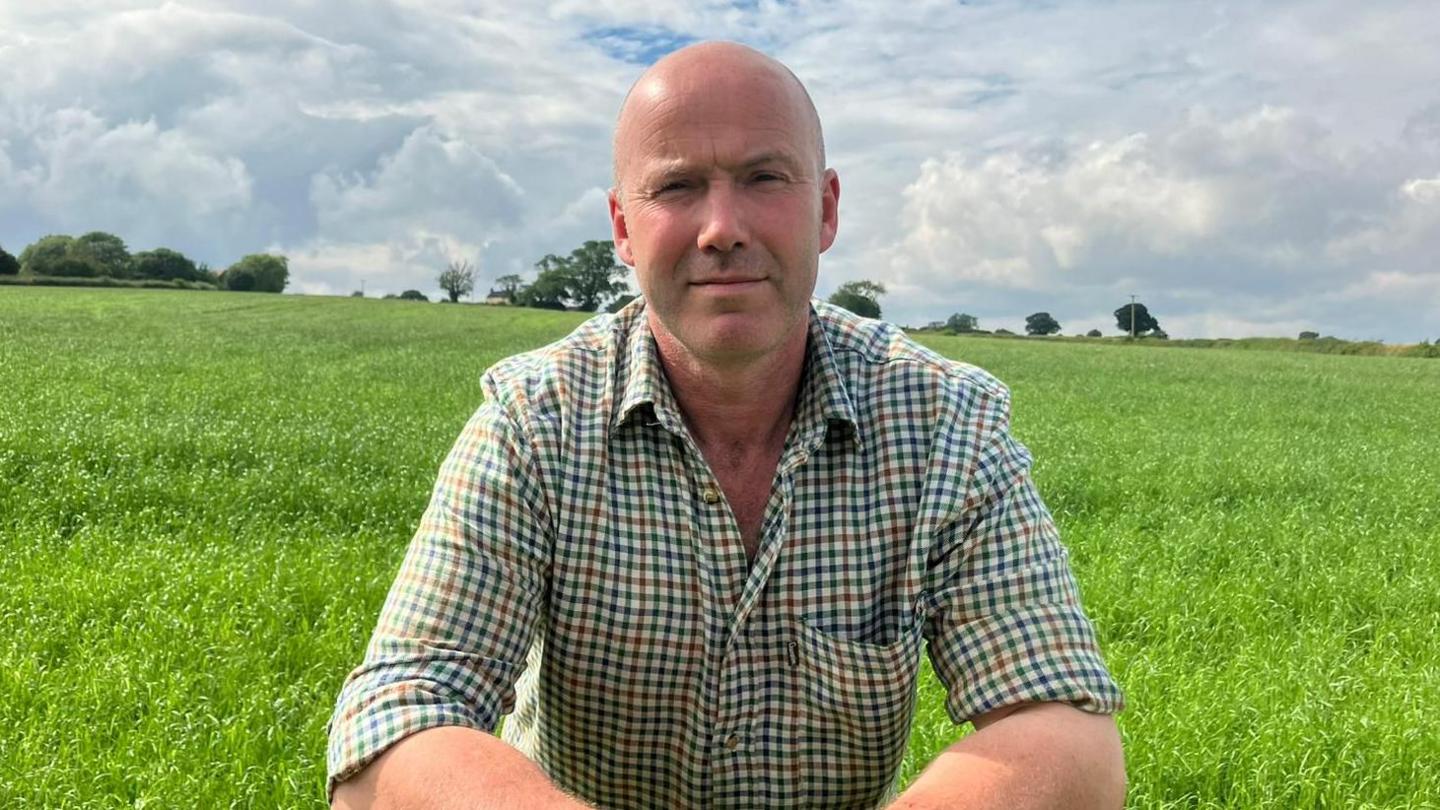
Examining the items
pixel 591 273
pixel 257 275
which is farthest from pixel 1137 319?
pixel 257 275

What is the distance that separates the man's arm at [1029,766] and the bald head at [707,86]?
1175mm

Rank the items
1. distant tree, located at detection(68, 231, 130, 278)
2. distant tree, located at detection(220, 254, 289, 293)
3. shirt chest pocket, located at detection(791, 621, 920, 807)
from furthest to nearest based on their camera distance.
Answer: distant tree, located at detection(220, 254, 289, 293), distant tree, located at detection(68, 231, 130, 278), shirt chest pocket, located at detection(791, 621, 920, 807)

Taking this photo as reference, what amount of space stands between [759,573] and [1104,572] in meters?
6.17

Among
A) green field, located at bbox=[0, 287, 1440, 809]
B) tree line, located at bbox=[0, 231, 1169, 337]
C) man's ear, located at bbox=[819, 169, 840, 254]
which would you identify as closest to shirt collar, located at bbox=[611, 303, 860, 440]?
man's ear, located at bbox=[819, 169, 840, 254]

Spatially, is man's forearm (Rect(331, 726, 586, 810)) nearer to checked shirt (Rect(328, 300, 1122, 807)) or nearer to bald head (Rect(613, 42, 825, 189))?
checked shirt (Rect(328, 300, 1122, 807))

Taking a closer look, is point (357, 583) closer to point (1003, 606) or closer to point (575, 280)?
point (1003, 606)

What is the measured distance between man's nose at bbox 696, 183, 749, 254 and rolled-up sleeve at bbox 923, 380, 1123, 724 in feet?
2.06

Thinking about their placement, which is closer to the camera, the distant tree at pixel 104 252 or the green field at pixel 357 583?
the green field at pixel 357 583

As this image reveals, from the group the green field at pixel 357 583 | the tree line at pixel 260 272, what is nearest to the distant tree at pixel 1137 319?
the tree line at pixel 260 272

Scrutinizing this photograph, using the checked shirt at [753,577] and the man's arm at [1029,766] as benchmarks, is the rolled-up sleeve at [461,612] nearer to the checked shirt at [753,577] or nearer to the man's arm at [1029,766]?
the checked shirt at [753,577]

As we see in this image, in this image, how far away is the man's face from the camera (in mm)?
2168

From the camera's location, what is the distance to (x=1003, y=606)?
2191 millimetres

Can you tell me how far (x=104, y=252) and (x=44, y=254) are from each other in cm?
1120

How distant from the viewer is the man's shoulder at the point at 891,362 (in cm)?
238
